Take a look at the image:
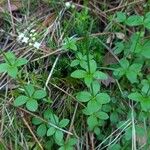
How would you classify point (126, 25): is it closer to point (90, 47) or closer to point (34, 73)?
point (90, 47)

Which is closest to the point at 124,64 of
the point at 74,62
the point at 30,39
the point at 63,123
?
the point at 74,62

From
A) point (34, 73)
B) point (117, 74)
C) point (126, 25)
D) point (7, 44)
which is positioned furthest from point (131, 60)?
point (7, 44)

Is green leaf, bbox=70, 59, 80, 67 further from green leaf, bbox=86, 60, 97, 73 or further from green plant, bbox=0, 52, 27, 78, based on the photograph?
green plant, bbox=0, 52, 27, 78

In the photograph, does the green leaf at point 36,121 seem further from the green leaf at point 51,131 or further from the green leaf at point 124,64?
the green leaf at point 124,64

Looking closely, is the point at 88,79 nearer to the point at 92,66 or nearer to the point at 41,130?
the point at 92,66

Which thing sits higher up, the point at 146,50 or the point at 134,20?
the point at 134,20

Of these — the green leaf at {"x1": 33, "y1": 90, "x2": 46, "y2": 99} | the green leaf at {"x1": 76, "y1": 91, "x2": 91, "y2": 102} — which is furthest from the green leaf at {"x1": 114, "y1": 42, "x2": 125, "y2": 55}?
the green leaf at {"x1": 33, "y1": 90, "x2": 46, "y2": 99}
